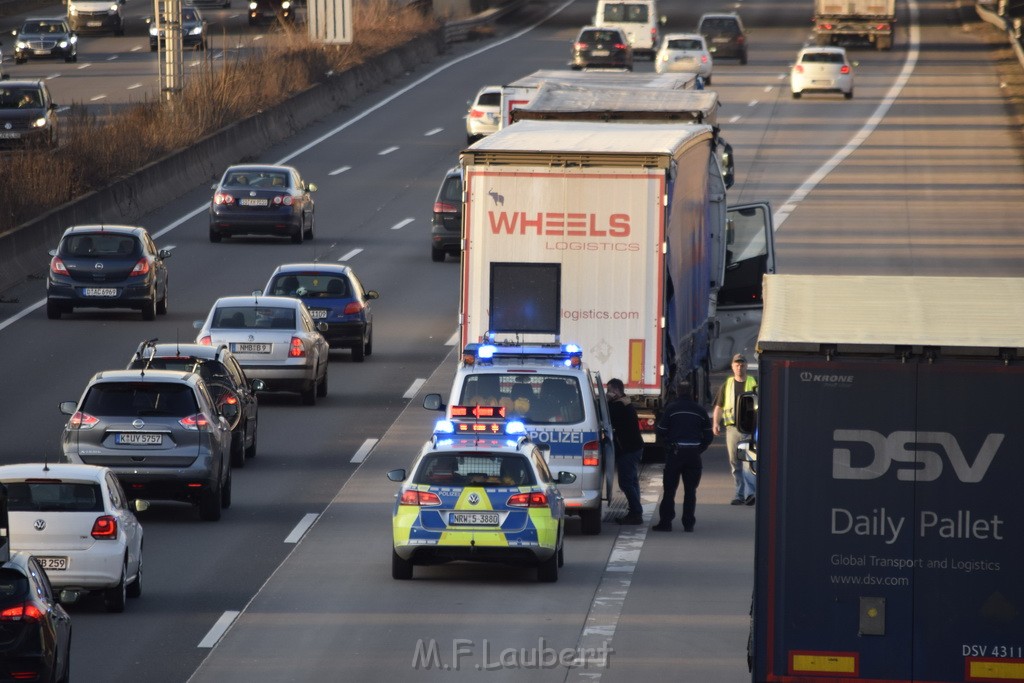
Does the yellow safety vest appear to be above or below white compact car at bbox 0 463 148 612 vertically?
below

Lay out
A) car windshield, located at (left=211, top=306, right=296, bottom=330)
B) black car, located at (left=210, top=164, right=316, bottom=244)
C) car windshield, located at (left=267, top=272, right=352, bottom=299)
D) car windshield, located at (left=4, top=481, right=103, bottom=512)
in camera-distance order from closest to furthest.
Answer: car windshield, located at (left=4, top=481, right=103, bottom=512) → car windshield, located at (left=211, top=306, right=296, bottom=330) → car windshield, located at (left=267, top=272, right=352, bottom=299) → black car, located at (left=210, top=164, right=316, bottom=244)

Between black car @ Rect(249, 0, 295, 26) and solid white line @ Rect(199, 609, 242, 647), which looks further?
black car @ Rect(249, 0, 295, 26)

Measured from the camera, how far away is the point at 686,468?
890 inches

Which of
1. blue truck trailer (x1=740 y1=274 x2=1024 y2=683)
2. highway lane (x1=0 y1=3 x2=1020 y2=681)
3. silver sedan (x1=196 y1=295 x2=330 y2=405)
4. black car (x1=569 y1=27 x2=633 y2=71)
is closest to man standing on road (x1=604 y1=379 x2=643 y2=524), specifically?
highway lane (x1=0 y1=3 x2=1020 y2=681)

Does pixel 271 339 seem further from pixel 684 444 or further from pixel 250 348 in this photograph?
pixel 684 444

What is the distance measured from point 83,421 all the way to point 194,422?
1.09 m

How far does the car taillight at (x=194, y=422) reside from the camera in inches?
875

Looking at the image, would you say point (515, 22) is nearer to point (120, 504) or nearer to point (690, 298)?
point (690, 298)

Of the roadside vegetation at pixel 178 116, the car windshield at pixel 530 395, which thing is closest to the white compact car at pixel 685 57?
the roadside vegetation at pixel 178 116

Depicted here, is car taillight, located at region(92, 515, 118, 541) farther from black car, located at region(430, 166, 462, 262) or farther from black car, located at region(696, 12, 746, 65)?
black car, located at region(696, 12, 746, 65)

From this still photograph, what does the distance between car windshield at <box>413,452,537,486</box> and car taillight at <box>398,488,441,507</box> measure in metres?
0.12

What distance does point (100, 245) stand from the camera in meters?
36.6

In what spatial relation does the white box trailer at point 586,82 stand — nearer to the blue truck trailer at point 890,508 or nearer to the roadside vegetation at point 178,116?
the roadside vegetation at point 178,116

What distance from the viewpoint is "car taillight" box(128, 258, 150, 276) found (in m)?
36.3
